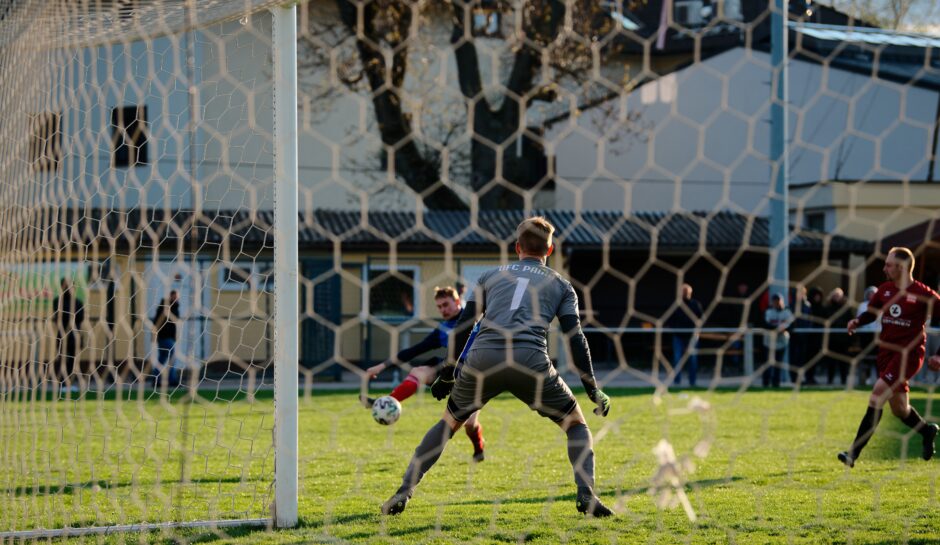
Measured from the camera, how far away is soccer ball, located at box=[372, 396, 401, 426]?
6.37 m

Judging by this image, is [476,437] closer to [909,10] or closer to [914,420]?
[914,420]

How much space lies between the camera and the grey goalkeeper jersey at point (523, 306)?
202 inches

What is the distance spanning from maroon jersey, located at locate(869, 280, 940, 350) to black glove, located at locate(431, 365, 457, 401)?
9.61 ft

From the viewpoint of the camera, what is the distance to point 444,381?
5809mm

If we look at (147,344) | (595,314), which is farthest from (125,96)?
(595,314)

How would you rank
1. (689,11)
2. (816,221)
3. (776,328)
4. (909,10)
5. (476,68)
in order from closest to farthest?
(909,10) → (476,68) → (776,328) → (816,221) → (689,11)

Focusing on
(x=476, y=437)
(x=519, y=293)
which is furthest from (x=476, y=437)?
(x=519, y=293)

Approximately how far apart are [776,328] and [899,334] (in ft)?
27.3

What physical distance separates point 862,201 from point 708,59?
4.22m

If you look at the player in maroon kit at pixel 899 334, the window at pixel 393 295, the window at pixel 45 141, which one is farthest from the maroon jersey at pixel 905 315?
the window at pixel 393 295

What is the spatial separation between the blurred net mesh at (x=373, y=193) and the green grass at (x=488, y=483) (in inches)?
3.6

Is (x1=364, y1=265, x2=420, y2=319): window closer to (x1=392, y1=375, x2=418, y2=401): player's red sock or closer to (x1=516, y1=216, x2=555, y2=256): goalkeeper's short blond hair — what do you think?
(x1=392, y1=375, x2=418, y2=401): player's red sock

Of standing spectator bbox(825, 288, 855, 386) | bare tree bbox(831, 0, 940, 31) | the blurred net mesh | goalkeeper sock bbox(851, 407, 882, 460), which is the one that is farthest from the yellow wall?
goalkeeper sock bbox(851, 407, 882, 460)

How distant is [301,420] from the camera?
1121 centimetres
